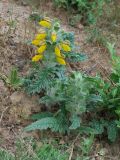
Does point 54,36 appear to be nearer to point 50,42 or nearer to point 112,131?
point 50,42

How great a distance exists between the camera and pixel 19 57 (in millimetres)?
4328

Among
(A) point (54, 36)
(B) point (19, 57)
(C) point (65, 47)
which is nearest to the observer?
(A) point (54, 36)

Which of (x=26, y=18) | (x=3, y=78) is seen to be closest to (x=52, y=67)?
(x=3, y=78)

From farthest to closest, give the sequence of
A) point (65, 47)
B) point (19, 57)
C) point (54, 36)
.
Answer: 1. point (19, 57)
2. point (65, 47)
3. point (54, 36)

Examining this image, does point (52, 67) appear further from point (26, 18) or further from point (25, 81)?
point (26, 18)

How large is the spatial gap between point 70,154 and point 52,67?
0.68m

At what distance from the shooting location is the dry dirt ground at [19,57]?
150 inches

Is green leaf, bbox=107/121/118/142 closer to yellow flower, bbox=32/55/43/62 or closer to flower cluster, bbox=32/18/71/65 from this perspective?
flower cluster, bbox=32/18/71/65

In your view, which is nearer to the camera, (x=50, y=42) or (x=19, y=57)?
(x=50, y=42)

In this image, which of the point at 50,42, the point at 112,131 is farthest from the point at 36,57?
the point at 112,131

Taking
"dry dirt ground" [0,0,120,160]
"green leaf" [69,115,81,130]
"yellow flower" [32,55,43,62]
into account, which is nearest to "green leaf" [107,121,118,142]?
"dry dirt ground" [0,0,120,160]

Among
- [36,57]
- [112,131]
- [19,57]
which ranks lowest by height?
[112,131]

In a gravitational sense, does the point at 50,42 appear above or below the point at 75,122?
above

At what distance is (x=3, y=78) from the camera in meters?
4.04
